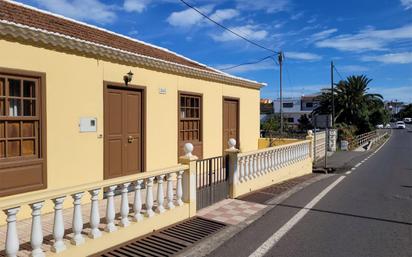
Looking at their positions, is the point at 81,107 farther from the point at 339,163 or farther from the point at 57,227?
the point at 339,163

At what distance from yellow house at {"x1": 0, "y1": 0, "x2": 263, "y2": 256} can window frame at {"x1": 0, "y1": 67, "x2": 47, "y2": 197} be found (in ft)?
0.05

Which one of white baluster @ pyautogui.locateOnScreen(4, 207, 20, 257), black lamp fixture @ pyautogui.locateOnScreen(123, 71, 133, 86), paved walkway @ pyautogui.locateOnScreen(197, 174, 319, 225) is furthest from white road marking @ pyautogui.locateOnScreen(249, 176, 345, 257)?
black lamp fixture @ pyautogui.locateOnScreen(123, 71, 133, 86)

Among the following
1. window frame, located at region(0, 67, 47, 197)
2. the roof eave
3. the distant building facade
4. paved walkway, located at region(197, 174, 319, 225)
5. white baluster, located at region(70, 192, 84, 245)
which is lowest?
paved walkway, located at region(197, 174, 319, 225)

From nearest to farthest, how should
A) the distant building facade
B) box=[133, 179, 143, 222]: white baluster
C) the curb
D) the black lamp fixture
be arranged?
the curb → box=[133, 179, 143, 222]: white baluster → the black lamp fixture → the distant building facade

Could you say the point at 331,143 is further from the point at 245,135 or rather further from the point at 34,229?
the point at 34,229

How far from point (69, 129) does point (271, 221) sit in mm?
4153

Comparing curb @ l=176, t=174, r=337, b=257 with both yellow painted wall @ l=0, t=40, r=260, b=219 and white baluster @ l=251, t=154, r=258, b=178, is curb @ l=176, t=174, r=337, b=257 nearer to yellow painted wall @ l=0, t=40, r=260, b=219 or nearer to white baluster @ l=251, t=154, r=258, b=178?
white baluster @ l=251, t=154, r=258, b=178

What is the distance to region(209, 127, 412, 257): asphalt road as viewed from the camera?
539cm

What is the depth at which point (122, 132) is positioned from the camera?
892cm

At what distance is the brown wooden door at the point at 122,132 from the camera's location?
8523mm

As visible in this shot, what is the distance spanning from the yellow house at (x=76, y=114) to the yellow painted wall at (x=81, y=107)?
2 centimetres

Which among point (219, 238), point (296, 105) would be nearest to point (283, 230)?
point (219, 238)

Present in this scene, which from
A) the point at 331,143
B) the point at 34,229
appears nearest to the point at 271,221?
the point at 34,229

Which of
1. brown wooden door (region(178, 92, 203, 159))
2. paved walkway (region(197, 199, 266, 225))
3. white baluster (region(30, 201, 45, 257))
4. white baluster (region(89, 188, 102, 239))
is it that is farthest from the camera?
brown wooden door (region(178, 92, 203, 159))
